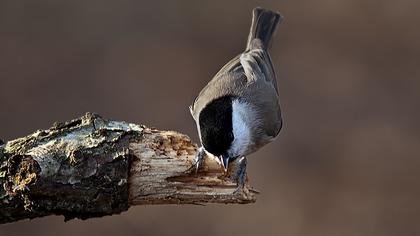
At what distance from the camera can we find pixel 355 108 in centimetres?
605

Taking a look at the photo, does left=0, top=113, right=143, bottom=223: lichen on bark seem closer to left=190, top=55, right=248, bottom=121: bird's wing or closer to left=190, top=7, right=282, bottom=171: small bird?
left=190, top=7, right=282, bottom=171: small bird

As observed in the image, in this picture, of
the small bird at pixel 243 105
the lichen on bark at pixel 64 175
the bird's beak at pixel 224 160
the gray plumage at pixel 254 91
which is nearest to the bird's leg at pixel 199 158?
the small bird at pixel 243 105

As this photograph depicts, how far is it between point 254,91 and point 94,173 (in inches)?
59.3

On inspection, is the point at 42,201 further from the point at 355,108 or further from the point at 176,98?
the point at 355,108

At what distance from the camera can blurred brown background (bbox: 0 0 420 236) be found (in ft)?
17.6

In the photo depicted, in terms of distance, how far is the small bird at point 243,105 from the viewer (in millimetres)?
3410

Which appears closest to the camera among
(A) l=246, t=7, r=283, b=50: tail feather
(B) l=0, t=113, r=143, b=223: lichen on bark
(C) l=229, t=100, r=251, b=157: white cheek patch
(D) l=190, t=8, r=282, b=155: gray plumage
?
(B) l=0, t=113, r=143, b=223: lichen on bark

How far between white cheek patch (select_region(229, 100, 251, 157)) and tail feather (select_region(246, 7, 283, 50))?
1.09m

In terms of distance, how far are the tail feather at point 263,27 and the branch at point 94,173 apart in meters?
1.93

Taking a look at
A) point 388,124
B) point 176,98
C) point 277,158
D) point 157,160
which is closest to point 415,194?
point 388,124

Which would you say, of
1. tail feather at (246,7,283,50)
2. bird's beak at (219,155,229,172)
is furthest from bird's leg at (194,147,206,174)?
tail feather at (246,7,283,50)

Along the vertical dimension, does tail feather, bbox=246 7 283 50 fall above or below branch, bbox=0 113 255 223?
above

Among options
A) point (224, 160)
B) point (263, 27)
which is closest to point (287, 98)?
point (263, 27)

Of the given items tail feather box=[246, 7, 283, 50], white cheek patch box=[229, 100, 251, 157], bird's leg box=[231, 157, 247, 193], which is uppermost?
tail feather box=[246, 7, 283, 50]
